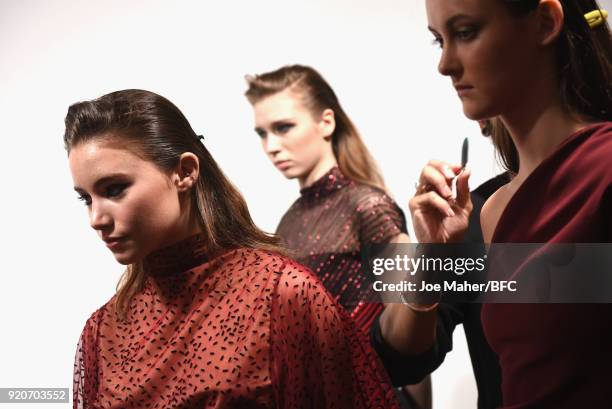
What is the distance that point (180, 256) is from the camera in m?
1.52

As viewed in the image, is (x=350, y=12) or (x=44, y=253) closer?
(x=44, y=253)

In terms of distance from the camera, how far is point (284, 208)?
278 cm

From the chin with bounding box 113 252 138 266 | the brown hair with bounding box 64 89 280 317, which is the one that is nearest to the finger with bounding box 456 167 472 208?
the brown hair with bounding box 64 89 280 317

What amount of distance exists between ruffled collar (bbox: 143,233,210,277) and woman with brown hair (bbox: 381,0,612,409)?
1.80 ft

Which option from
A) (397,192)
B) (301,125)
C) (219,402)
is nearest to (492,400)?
(219,402)

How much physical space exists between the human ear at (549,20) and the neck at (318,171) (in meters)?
1.54

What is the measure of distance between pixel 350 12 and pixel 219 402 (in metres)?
1.54

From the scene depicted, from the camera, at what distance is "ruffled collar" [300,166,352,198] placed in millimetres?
2645

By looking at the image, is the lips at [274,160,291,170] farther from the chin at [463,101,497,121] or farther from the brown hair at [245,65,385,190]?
the chin at [463,101,497,121]

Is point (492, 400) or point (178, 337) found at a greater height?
point (178, 337)

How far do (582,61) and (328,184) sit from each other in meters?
1.52

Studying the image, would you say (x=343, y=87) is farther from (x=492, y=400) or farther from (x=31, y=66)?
(x=492, y=400)

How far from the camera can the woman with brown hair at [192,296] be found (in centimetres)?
141

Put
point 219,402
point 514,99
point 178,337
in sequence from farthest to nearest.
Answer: point 178,337 < point 219,402 < point 514,99
